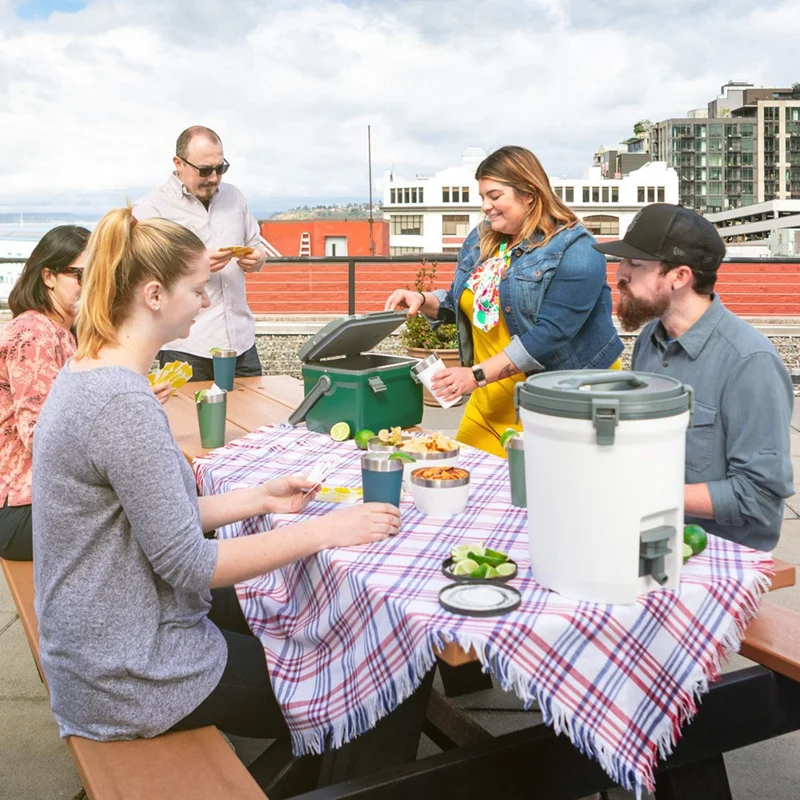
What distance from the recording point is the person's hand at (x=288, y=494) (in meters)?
2.07

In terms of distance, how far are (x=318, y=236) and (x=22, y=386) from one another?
8697cm

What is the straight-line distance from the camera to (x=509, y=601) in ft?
5.03

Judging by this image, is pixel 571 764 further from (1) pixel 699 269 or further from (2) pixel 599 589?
(1) pixel 699 269

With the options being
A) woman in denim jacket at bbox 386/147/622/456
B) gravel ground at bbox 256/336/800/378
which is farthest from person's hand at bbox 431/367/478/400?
gravel ground at bbox 256/336/800/378

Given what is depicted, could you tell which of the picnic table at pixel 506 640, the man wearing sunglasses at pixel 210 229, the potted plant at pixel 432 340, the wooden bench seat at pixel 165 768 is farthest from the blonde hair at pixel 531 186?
the potted plant at pixel 432 340

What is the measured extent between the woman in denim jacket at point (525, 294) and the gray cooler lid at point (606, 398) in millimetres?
1348

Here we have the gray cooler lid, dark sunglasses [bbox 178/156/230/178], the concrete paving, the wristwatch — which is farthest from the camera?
dark sunglasses [bbox 178/156/230/178]

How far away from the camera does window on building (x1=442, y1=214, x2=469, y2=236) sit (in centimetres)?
10412

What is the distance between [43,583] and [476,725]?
110cm

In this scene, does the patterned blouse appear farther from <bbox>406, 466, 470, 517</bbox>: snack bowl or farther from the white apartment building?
the white apartment building

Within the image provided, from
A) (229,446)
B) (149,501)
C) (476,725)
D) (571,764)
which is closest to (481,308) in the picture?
(229,446)

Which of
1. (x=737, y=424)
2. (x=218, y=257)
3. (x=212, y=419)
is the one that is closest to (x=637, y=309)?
(x=737, y=424)

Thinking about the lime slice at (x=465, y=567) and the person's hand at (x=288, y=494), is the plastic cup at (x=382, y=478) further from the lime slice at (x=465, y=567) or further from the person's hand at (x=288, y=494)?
the lime slice at (x=465, y=567)

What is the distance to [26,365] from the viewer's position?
2684mm
